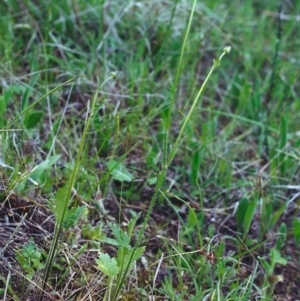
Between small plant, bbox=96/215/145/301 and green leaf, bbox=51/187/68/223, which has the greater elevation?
green leaf, bbox=51/187/68/223

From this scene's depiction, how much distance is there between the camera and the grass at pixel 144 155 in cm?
132

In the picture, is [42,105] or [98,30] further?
[98,30]

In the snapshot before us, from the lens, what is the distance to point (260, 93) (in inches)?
85.0

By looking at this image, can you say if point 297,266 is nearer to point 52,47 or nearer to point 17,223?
point 17,223

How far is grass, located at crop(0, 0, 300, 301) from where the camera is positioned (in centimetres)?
132

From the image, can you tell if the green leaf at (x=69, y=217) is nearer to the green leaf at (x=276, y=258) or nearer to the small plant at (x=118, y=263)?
the small plant at (x=118, y=263)

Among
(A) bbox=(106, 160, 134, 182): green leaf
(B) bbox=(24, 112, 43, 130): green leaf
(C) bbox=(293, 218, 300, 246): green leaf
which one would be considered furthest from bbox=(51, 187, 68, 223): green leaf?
(C) bbox=(293, 218, 300, 246): green leaf

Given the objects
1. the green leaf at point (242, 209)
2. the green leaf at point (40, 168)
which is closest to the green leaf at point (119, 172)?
the green leaf at point (40, 168)

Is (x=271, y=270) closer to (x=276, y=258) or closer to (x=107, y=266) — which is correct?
(x=276, y=258)

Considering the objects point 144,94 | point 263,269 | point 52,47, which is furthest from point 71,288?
point 52,47

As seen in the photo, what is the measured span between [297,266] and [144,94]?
0.72 metres

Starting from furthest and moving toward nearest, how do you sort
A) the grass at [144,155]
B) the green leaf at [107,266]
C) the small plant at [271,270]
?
1. the small plant at [271,270]
2. the grass at [144,155]
3. the green leaf at [107,266]

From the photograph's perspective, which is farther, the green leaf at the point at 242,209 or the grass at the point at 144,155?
the green leaf at the point at 242,209

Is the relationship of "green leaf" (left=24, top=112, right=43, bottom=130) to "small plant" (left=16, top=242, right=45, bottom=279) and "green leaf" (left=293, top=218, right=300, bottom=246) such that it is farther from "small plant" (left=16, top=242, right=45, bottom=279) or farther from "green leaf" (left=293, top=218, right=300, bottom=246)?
"green leaf" (left=293, top=218, right=300, bottom=246)
